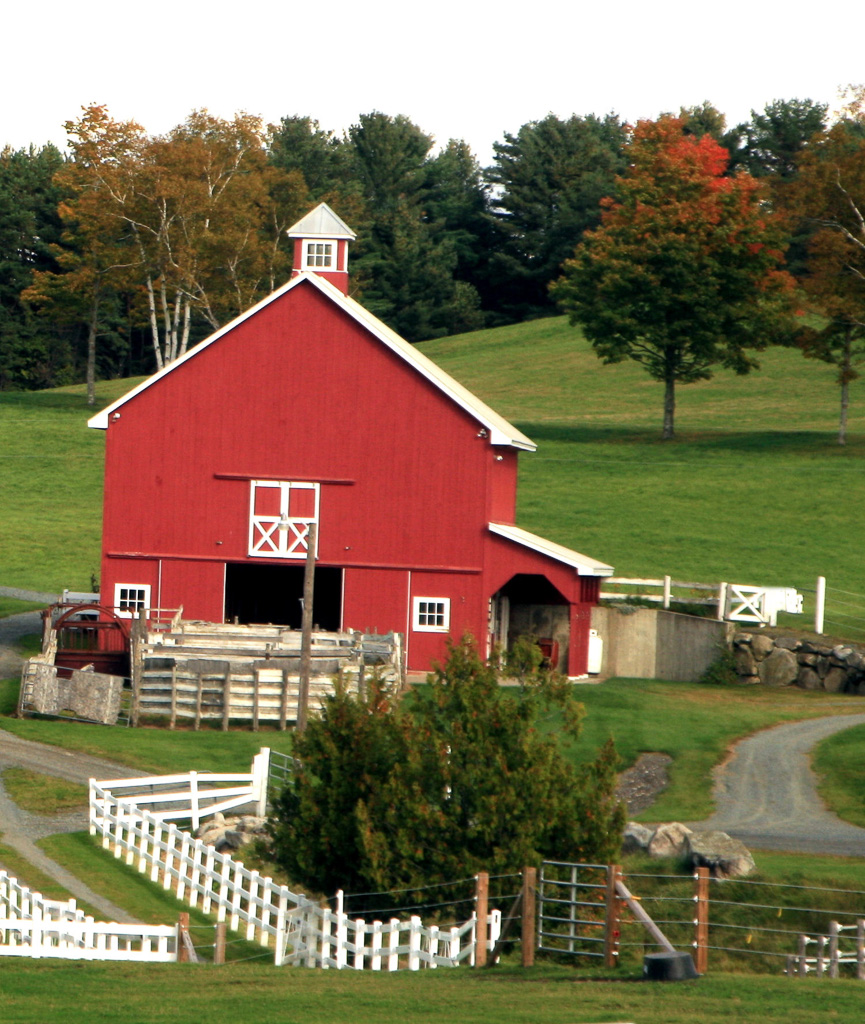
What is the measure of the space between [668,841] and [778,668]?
18.3 m

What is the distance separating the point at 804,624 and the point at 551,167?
75.9 m

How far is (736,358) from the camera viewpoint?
68.1 m

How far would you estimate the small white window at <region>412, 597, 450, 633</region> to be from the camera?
38875mm

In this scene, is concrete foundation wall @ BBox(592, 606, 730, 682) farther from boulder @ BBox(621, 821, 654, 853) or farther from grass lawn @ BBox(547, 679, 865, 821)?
boulder @ BBox(621, 821, 654, 853)

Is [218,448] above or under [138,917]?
above

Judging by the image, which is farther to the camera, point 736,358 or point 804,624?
point 736,358

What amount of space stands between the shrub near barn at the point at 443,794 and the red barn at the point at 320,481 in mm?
21234

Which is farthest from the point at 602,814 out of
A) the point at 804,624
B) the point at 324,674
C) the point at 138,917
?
the point at 804,624

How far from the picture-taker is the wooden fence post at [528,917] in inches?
562

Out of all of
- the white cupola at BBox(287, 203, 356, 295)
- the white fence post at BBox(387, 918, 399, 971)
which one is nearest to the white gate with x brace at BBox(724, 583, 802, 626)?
the white cupola at BBox(287, 203, 356, 295)

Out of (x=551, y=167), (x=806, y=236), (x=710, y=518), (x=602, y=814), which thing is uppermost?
(x=551, y=167)

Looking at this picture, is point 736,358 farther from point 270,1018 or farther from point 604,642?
point 270,1018

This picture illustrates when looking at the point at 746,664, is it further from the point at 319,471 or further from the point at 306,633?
the point at 306,633

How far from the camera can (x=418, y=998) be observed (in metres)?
12.9
